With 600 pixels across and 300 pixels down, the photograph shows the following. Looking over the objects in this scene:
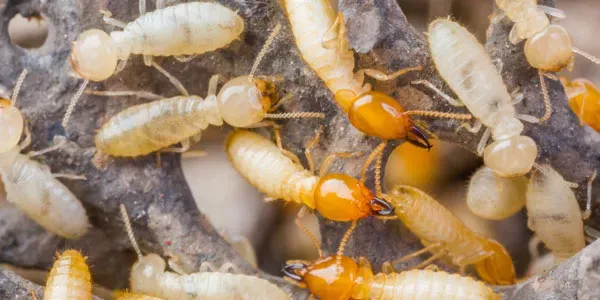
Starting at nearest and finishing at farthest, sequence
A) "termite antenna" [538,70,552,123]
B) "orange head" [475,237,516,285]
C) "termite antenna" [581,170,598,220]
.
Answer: "termite antenna" [538,70,552,123]
"termite antenna" [581,170,598,220]
"orange head" [475,237,516,285]

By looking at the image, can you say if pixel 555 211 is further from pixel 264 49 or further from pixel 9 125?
pixel 9 125

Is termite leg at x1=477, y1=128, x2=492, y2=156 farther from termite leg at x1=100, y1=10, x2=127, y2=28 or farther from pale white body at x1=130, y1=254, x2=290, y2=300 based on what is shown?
termite leg at x1=100, y1=10, x2=127, y2=28

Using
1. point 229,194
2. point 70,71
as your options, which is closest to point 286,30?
point 70,71

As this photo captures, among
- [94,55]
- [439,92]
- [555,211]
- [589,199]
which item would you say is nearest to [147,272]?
[94,55]

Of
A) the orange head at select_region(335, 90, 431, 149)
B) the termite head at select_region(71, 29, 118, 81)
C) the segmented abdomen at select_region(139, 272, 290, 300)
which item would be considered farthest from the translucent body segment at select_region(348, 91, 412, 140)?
the termite head at select_region(71, 29, 118, 81)

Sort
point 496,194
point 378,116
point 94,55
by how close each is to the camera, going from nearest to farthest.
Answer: point 378,116 → point 94,55 → point 496,194

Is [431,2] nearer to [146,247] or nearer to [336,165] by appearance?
[336,165]
